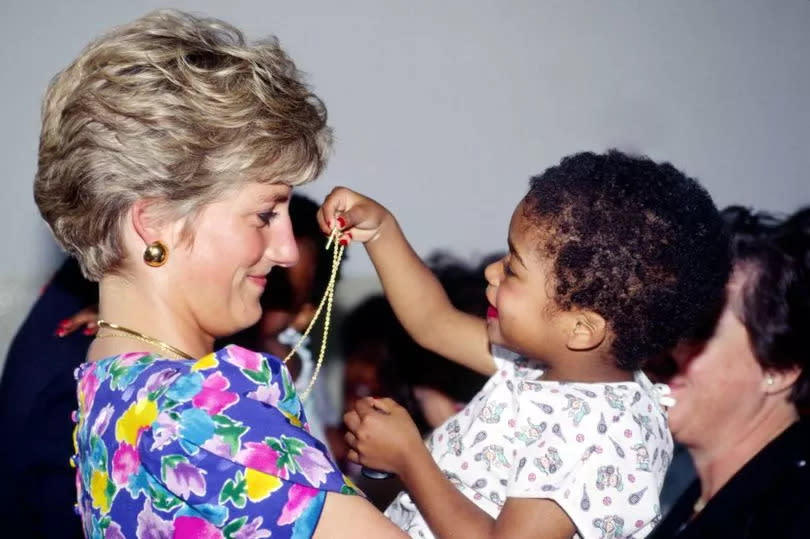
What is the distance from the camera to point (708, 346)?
2047 millimetres

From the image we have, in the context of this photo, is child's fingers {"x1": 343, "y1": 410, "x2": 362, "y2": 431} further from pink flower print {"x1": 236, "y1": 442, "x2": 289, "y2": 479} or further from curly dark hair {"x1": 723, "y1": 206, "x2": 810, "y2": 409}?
curly dark hair {"x1": 723, "y1": 206, "x2": 810, "y2": 409}

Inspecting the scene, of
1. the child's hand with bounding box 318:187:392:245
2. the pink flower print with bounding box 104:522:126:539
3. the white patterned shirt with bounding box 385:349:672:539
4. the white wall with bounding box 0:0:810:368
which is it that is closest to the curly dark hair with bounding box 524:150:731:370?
the white patterned shirt with bounding box 385:349:672:539

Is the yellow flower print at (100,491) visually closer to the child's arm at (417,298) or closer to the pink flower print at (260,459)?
the pink flower print at (260,459)

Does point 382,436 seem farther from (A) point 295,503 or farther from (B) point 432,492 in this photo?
(A) point 295,503

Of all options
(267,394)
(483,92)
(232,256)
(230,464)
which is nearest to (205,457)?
(230,464)

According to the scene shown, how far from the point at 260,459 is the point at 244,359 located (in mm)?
158

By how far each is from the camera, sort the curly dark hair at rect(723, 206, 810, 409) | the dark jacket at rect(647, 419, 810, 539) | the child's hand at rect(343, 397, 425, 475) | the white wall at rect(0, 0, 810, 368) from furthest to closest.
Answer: the white wall at rect(0, 0, 810, 368), the curly dark hair at rect(723, 206, 810, 409), the child's hand at rect(343, 397, 425, 475), the dark jacket at rect(647, 419, 810, 539)

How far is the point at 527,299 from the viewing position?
177cm

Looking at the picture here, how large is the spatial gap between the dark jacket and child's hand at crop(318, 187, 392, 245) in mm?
837

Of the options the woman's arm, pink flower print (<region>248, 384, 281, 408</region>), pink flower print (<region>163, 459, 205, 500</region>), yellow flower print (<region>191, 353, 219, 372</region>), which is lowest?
the woman's arm

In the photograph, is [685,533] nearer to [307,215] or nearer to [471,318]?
[471,318]

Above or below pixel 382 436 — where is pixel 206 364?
above

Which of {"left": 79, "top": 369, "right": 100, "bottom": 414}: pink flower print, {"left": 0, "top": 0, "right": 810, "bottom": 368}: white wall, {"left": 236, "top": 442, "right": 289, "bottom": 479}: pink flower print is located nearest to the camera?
{"left": 236, "top": 442, "right": 289, "bottom": 479}: pink flower print

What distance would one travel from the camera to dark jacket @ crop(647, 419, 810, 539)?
160 cm
